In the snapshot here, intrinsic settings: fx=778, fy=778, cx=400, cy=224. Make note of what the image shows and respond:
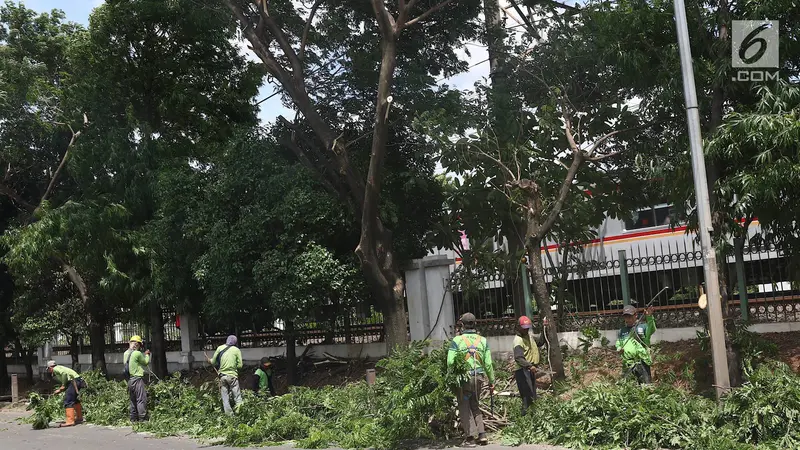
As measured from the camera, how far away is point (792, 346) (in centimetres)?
1107

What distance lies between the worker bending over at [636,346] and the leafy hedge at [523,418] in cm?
39

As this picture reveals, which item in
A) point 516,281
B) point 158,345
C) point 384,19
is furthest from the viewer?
point 158,345

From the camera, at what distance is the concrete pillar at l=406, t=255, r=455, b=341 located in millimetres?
14703

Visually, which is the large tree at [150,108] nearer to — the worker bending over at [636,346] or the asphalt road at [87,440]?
the asphalt road at [87,440]

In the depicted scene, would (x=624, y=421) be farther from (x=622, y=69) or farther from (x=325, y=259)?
(x=325, y=259)

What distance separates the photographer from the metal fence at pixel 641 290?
38.8 feet

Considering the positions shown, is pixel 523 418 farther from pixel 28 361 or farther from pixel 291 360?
pixel 28 361

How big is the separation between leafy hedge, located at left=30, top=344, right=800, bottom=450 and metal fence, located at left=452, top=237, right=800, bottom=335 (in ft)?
8.39

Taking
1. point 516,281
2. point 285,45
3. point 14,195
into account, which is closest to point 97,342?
point 14,195

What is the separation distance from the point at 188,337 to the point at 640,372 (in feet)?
42.8

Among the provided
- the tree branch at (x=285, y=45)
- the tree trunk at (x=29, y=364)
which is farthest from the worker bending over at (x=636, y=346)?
the tree trunk at (x=29, y=364)

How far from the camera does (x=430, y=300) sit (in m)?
14.8

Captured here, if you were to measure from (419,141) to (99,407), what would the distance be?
822 centimetres

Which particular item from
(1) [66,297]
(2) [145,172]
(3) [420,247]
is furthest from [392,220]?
(1) [66,297]
